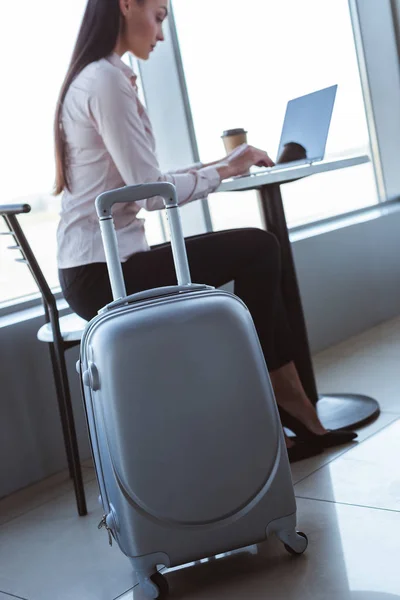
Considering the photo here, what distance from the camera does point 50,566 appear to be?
70.1 inches

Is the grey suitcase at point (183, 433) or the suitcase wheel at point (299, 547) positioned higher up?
the grey suitcase at point (183, 433)

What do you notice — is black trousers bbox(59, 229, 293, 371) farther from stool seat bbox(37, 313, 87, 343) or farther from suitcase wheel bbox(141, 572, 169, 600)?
suitcase wheel bbox(141, 572, 169, 600)

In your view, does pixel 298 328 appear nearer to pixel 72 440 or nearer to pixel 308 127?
pixel 308 127

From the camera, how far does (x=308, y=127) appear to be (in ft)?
7.20

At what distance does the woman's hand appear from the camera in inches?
81.7

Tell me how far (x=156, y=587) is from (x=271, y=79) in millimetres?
2410

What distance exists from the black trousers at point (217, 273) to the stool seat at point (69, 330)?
0.04 metres

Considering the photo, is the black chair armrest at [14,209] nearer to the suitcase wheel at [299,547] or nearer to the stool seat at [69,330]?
the stool seat at [69,330]

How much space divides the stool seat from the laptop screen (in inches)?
26.6

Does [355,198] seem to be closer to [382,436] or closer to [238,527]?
[382,436]

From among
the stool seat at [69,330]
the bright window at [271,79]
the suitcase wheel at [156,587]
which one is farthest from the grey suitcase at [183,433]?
the bright window at [271,79]

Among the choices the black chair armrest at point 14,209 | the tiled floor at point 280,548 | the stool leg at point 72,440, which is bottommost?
the tiled floor at point 280,548

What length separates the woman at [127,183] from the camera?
6.46 feet

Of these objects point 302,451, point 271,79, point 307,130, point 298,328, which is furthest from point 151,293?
point 271,79
